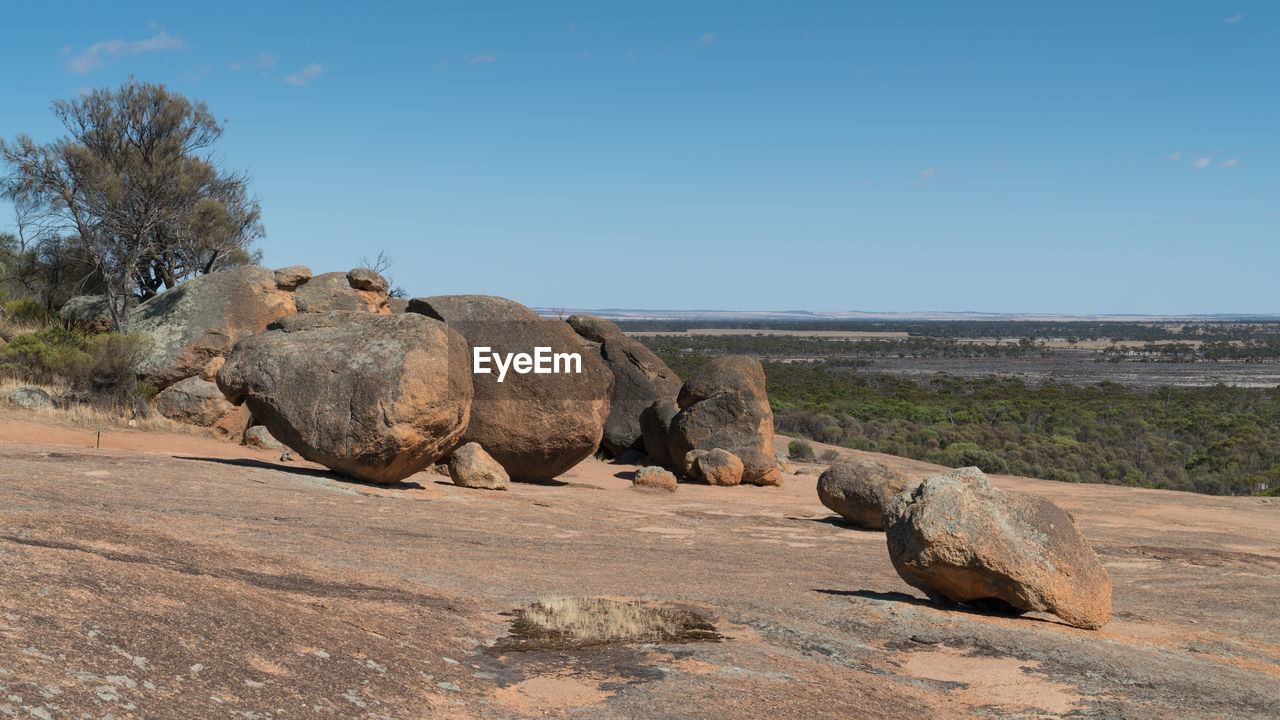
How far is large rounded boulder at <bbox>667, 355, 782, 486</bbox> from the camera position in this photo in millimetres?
22531

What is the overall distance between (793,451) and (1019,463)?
8.33m

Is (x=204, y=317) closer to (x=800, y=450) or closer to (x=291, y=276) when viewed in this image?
(x=291, y=276)

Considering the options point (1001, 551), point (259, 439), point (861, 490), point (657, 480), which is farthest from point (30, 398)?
point (1001, 551)

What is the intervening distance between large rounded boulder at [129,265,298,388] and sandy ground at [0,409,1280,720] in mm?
8454

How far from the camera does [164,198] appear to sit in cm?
2689

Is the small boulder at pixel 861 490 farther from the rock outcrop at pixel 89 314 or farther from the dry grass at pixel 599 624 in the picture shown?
the rock outcrop at pixel 89 314

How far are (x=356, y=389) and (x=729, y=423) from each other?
11.5 meters

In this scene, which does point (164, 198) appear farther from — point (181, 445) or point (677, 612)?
point (677, 612)

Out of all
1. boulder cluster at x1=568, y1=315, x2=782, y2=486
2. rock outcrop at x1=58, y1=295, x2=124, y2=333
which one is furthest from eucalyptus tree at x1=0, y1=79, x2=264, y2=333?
boulder cluster at x1=568, y1=315, x2=782, y2=486

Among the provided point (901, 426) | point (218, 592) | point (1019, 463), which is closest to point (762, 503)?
point (218, 592)

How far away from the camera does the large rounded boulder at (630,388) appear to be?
25.9m

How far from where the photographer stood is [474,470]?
16.5 metres

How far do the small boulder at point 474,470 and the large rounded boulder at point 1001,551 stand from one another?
29.5 ft

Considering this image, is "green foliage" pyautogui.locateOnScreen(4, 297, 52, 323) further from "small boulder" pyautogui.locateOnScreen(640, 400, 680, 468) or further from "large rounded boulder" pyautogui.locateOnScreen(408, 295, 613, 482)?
"small boulder" pyautogui.locateOnScreen(640, 400, 680, 468)
